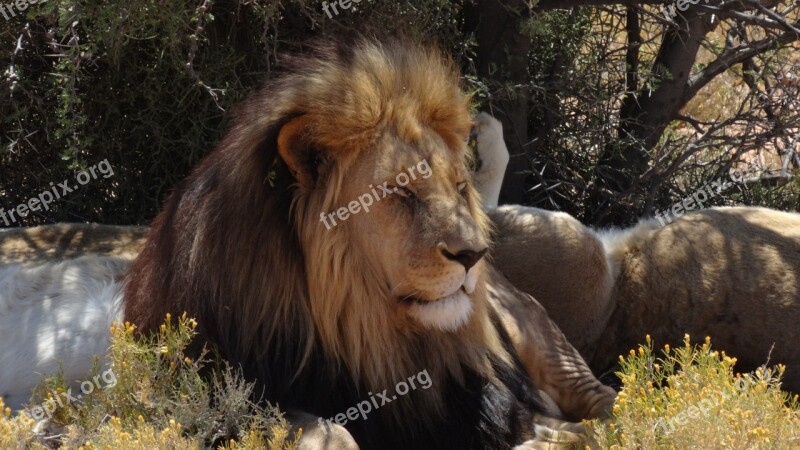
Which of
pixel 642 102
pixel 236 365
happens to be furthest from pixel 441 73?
pixel 642 102

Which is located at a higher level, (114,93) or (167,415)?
(114,93)

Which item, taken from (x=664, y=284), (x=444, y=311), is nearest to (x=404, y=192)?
(x=444, y=311)

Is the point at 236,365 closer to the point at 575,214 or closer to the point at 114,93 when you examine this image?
the point at 114,93

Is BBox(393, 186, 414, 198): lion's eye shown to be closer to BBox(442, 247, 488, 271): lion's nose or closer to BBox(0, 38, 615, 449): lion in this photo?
BBox(0, 38, 615, 449): lion

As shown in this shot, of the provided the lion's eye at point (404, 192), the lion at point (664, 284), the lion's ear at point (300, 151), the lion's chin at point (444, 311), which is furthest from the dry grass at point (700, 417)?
the lion at point (664, 284)

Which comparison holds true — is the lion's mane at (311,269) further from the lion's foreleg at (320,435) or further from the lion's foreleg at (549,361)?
the lion's foreleg at (549,361)

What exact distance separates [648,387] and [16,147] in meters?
3.28

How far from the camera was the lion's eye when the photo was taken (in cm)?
298

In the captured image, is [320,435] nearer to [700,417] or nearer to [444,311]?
[444,311]

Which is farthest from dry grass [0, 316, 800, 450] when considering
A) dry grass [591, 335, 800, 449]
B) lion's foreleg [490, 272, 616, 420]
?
lion's foreleg [490, 272, 616, 420]

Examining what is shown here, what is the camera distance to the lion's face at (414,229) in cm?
293

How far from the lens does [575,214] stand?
5.87 meters

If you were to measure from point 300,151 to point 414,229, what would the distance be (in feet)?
1.32

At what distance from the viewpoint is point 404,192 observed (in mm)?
2982
